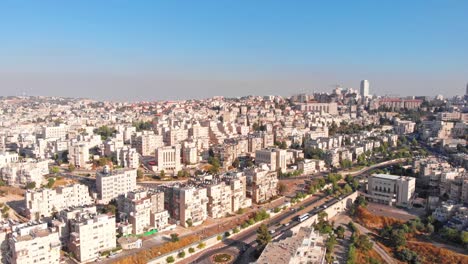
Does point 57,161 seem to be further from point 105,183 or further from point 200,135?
point 200,135

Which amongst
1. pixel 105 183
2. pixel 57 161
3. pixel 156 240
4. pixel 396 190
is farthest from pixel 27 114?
pixel 396 190

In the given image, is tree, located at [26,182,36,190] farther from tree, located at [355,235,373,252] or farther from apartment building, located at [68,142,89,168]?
tree, located at [355,235,373,252]

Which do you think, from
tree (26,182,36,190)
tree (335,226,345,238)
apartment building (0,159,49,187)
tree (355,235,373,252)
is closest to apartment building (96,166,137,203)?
tree (26,182,36,190)

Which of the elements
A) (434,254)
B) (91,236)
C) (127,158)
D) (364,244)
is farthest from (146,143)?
(434,254)

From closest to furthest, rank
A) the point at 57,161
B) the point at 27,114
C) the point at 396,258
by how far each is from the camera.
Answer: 1. the point at 396,258
2. the point at 57,161
3. the point at 27,114

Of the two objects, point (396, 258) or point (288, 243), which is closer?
point (288, 243)

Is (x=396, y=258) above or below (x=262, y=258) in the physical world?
below

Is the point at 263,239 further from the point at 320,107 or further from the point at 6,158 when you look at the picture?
the point at 320,107
